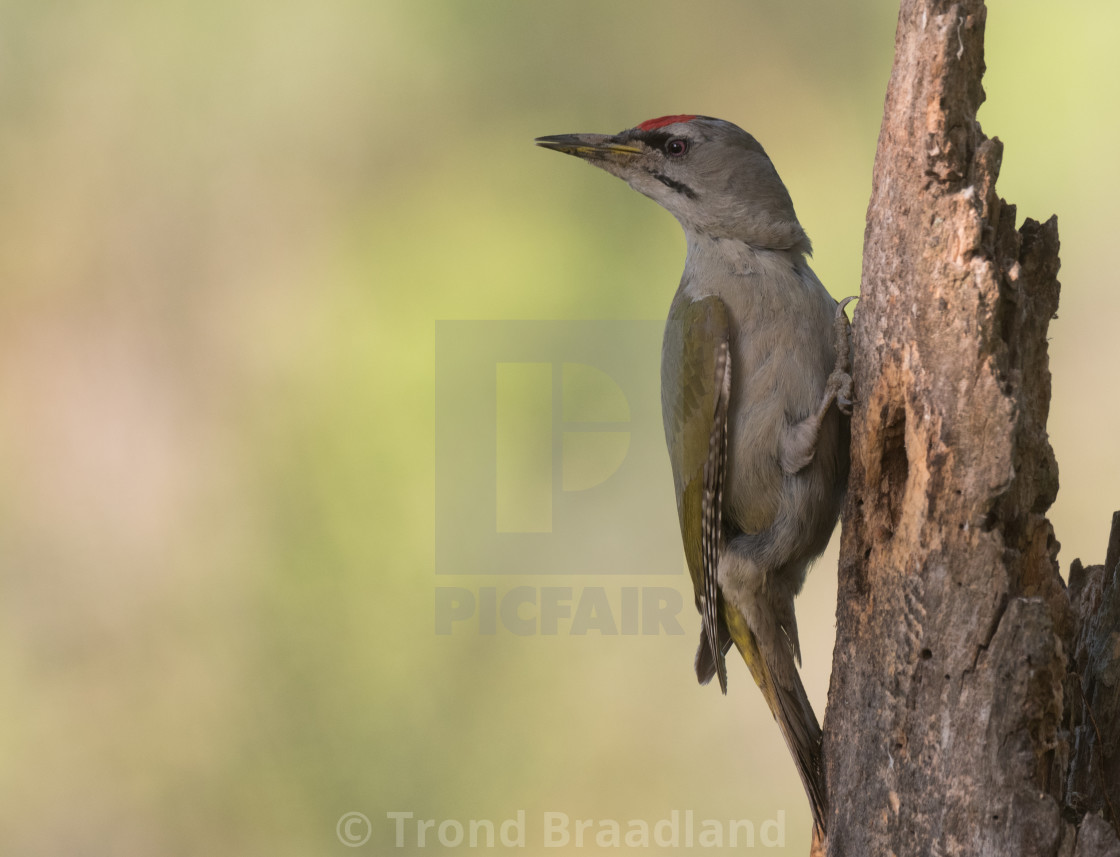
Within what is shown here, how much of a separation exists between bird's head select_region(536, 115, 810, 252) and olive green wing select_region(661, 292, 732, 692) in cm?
27

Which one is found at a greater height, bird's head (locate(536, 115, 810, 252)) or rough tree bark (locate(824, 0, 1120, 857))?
bird's head (locate(536, 115, 810, 252))

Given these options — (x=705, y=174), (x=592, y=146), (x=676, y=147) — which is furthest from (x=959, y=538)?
(x=592, y=146)

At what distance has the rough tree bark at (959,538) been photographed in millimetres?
1944

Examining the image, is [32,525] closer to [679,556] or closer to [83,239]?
[83,239]

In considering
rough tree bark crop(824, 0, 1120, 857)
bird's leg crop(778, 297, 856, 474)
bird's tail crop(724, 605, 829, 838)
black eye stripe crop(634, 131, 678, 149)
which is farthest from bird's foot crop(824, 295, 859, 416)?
black eye stripe crop(634, 131, 678, 149)

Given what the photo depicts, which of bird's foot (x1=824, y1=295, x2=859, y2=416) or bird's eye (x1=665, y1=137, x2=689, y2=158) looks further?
bird's eye (x1=665, y1=137, x2=689, y2=158)

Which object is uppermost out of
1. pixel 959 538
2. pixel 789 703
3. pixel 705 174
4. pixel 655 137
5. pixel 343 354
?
pixel 655 137

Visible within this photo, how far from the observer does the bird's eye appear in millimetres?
2980

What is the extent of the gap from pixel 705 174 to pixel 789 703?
1.50 m

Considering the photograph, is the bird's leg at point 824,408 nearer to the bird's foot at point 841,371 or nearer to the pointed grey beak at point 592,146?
the bird's foot at point 841,371

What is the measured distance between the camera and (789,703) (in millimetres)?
2619

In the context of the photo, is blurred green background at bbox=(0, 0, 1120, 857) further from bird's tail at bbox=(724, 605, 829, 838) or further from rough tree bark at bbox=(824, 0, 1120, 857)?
rough tree bark at bbox=(824, 0, 1120, 857)

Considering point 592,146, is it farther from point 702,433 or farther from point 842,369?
point 842,369

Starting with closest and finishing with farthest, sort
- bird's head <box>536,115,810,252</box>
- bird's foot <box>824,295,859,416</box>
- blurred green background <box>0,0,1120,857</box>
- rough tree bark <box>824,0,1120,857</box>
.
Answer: rough tree bark <box>824,0,1120,857</box> → bird's foot <box>824,295,859,416</box> → bird's head <box>536,115,810,252</box> → blurred green background <box>0,0,1120,857</box>
